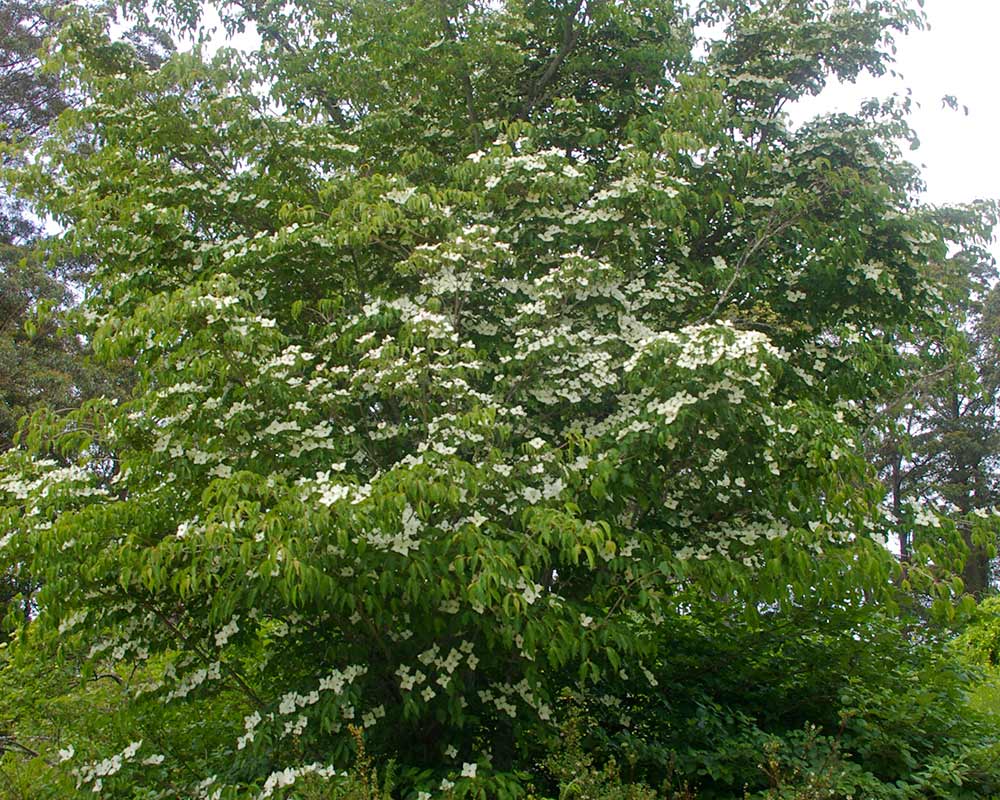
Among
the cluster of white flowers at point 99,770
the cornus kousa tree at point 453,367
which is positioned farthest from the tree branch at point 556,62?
the cluster of white flowers at point 99,770

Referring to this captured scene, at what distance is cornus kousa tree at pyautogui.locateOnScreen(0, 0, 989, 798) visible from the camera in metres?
3.62

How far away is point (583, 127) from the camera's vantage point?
19.0ft

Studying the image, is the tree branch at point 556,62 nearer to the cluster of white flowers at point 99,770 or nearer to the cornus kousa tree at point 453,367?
the cornus kousa tree at point 453,367

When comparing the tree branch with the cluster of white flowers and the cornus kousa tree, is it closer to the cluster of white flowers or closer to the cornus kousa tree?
the cornus kousa tree

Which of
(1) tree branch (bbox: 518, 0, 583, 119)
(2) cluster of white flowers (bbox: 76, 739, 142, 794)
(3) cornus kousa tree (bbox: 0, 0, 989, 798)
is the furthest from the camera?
(1) tree branch (bbox: 518, 0, 583, 119)

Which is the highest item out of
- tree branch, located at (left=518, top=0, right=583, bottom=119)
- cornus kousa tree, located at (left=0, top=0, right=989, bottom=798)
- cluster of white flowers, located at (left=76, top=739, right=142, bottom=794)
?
tree branch, located at (left=518, top=0, right=583, bottom=119)

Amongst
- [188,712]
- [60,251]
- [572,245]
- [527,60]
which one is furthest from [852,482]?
[60,251]

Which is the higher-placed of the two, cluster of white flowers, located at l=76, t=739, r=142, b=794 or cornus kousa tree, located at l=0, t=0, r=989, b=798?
cornus kousa tree, located at l=0, t=0, r=989, b=798

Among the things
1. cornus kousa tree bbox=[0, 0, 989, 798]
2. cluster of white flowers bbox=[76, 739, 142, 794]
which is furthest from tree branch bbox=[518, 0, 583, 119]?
cluster of white flowers bbox=[76, 739, 142, 794]

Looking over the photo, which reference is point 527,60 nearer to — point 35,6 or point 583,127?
point 583,127

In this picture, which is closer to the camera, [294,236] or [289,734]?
[289,734]

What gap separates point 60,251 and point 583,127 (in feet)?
11.4

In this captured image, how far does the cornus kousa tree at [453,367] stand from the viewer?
3.62 meters

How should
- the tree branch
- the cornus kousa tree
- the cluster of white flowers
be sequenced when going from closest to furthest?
the cornus kousa tree
the cluster of white flowers
the tree branch
